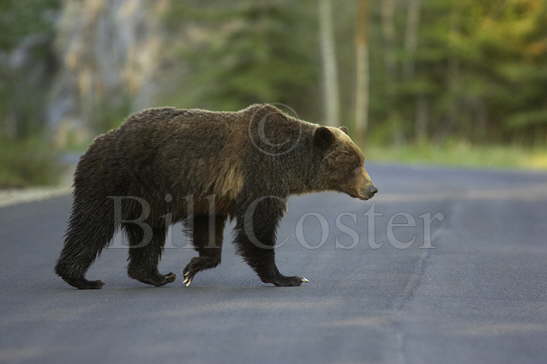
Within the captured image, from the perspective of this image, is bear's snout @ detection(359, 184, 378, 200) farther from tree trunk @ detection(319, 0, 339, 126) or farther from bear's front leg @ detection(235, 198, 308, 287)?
tree trunk @ detection(319, 0, 339, 126)

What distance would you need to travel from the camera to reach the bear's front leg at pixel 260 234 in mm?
8227

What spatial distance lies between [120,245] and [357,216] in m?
4.31

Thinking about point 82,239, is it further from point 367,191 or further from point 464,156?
point 464,156

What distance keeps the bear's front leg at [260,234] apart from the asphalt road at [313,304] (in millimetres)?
210

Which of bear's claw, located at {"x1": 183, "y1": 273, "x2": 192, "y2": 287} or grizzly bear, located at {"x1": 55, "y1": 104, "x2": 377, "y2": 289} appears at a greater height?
grizzly bear, located at {"x1": 55, "y1": 104, "x2": 377, "y2": 289}

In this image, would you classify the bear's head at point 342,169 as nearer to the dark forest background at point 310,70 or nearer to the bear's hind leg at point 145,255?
the bear's hind leg at point 145,255

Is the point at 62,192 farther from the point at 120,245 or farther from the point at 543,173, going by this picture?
the point at 543,173

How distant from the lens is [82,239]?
8.14m

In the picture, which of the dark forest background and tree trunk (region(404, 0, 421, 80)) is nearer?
the dark forest background

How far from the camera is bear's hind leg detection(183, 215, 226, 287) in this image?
344 inches

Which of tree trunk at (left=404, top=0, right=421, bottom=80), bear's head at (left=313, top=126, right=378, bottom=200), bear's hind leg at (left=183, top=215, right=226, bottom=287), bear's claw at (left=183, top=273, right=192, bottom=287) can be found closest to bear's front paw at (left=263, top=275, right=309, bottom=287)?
bear's hind leg at (left=183, top=215, right=226, bottom=287)

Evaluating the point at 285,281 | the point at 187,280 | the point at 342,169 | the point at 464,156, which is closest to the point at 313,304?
the point at 285,281

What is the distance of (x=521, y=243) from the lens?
474 inches

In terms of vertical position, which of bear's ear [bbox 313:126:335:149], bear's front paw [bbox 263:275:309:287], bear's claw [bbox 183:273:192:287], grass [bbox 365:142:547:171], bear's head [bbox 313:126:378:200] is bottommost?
grass [bbox 365:142:547:171]
